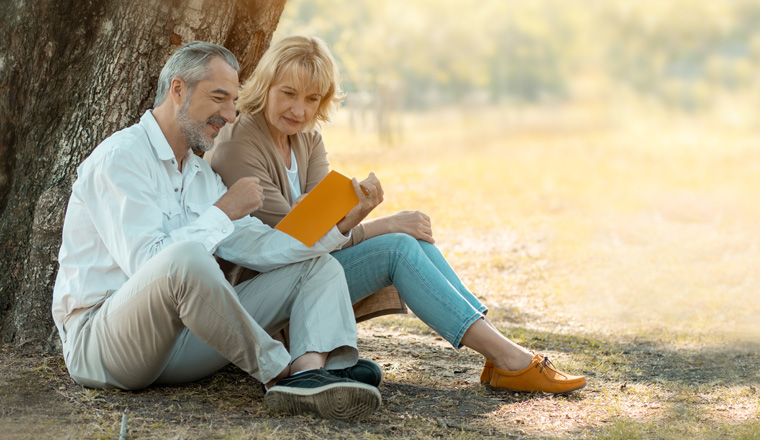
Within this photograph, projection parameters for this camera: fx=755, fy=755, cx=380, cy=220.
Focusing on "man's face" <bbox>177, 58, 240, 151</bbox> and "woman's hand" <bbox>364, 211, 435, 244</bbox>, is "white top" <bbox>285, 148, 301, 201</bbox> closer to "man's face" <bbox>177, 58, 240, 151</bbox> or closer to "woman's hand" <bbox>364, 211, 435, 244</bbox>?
"woman's hand" <bbox>364, 211, 435, 244</bbox>

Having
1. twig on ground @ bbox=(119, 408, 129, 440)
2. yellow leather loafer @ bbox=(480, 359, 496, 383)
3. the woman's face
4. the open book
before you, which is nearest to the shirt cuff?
the open book

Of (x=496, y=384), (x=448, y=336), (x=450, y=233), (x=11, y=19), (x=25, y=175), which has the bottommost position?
(x=450, y=233)

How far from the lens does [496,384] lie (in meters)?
2.96

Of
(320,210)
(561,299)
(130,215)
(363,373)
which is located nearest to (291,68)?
(320,210)

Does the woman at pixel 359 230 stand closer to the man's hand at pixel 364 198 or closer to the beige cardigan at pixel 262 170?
the beige cardigan at pixel 262 170

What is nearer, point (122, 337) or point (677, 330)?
point (122, 337)

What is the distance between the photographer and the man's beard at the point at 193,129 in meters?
2.63

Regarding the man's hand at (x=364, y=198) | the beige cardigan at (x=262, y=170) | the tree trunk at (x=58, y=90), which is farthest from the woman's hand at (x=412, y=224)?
the tree trunk at (x=58, y=90)

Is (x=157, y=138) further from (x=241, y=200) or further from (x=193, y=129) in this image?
(x=241, y=200)

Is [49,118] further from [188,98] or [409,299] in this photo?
[409,299]

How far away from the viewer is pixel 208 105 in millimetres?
2639

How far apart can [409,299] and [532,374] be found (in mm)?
553

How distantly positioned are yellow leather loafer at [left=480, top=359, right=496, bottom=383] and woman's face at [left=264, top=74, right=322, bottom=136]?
1.24 m

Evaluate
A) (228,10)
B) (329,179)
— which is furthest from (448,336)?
(228,10)
